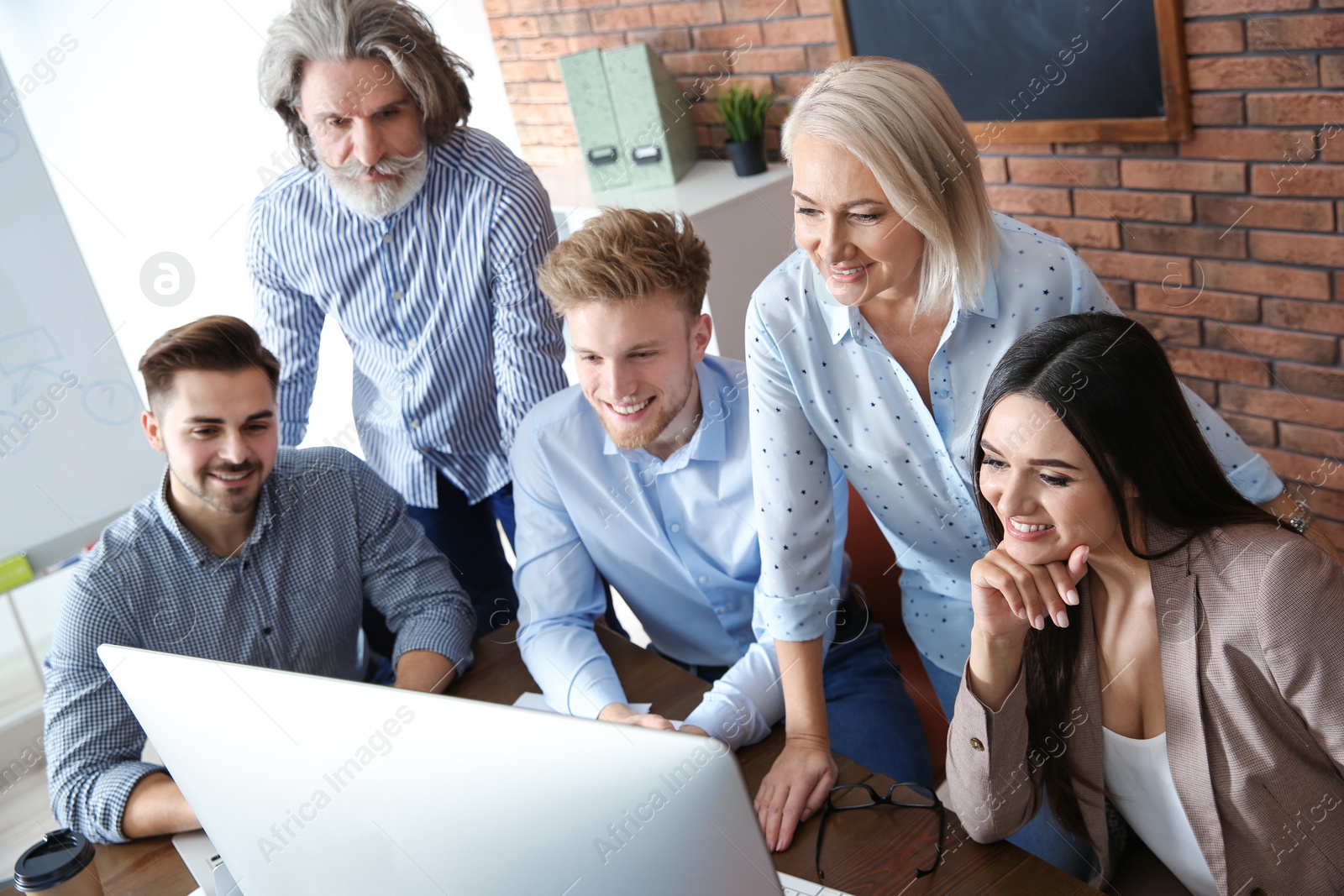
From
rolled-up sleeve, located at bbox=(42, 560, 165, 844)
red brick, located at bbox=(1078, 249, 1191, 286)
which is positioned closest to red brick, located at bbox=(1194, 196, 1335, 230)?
red brick, located at bbox=(1078, 249, 1191, 286)

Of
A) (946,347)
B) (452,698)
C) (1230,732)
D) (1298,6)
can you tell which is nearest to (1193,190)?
(1298,6)

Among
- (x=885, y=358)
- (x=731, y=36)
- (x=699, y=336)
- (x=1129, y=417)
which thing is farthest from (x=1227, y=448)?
(x=731, y=36)

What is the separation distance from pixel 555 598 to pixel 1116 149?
164cm

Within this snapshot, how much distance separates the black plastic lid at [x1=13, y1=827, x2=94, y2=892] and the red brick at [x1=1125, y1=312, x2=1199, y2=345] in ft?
7.30

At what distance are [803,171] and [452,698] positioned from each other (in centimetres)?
79

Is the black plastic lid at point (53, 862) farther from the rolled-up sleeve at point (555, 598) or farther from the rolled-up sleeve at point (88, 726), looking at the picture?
the rolled-up sleeve at point (555, 598)

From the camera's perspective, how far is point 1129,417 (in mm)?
1093

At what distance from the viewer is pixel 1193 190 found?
90.8 inches

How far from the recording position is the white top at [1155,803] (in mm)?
1161

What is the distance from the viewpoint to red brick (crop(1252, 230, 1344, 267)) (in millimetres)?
2141

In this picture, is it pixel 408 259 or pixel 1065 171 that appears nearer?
pixel 408 259

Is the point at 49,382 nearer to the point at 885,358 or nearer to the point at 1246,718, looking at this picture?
the point at 885,358

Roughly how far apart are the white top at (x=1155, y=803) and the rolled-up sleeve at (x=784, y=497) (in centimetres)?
39

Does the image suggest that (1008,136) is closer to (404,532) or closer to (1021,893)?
(404,532)
